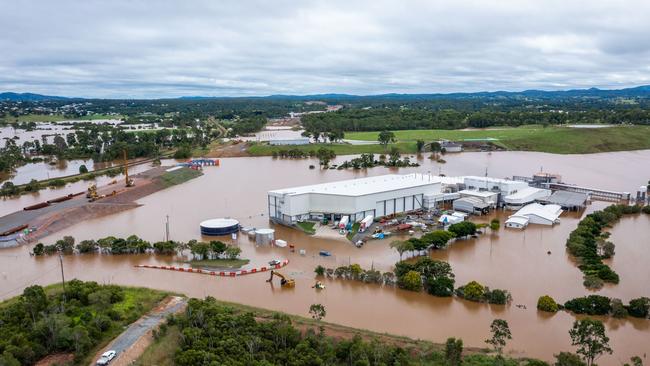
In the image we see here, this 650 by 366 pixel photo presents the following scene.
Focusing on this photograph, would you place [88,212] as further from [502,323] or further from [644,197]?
[644,197]

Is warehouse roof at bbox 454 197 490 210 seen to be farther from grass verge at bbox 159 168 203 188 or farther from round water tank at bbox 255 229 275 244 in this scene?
grass verge at bbox 159 168 203 188

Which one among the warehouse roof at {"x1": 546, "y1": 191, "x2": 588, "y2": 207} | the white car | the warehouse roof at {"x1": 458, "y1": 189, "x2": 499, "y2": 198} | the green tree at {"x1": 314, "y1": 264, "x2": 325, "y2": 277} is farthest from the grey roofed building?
the white car

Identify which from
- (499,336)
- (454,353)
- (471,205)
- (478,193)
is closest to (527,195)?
(478,193)

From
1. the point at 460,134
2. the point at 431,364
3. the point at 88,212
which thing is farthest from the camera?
the point at 460,134

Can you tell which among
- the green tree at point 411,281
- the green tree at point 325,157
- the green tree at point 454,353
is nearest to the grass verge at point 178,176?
the green tree at point 325,157

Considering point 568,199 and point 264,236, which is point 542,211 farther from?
point 264,236

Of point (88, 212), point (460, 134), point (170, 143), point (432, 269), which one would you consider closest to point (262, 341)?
point (432, 269)

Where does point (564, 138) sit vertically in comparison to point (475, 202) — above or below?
above
